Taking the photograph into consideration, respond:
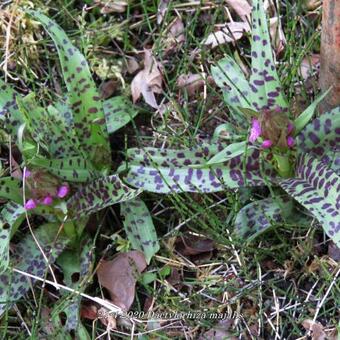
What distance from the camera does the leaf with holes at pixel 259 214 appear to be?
1.82 m

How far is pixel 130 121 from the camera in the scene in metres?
2.17

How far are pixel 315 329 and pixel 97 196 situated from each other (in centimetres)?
62

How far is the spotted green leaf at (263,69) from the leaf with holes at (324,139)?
0.09 metres

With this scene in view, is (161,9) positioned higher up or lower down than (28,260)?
higher up

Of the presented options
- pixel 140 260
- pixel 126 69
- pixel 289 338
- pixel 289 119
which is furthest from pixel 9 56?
pixel 289 338

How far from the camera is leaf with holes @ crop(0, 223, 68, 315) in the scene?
1862mm

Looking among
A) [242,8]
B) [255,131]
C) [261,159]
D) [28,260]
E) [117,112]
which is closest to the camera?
[255,131]

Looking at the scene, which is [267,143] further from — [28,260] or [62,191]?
[28,260]

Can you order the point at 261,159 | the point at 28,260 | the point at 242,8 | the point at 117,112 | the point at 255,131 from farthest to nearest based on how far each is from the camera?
the point at 242,8
the point at 117,112
the point at 28,260
the point at 261,159
the point at 255,131

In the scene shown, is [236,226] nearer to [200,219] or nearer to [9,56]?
[200,219]

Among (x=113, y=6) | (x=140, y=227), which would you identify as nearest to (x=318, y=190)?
(x=140, y=227)

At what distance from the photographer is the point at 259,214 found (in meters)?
1.84

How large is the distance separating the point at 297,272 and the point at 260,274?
0.09 m

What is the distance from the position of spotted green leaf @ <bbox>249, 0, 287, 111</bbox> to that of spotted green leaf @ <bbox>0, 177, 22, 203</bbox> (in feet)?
2.06
